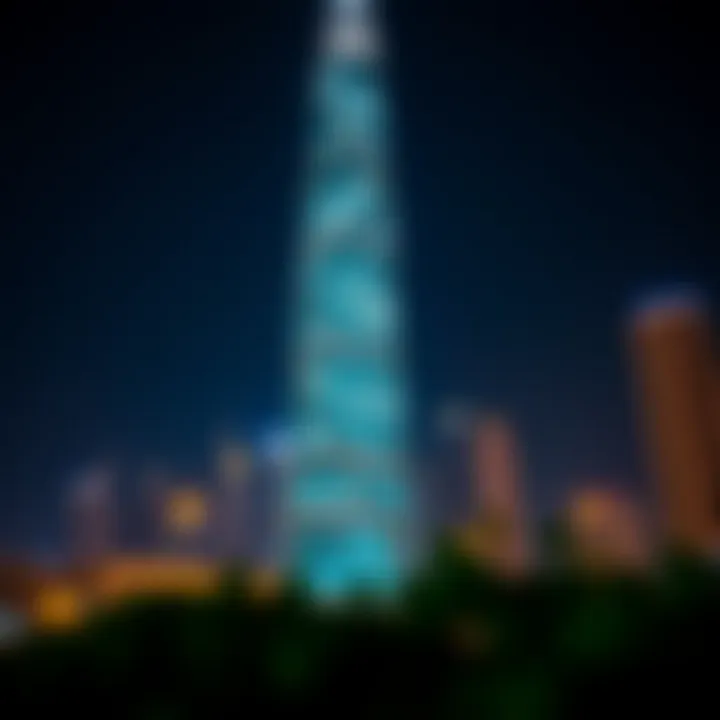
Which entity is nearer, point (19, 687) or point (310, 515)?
point (19, 687)

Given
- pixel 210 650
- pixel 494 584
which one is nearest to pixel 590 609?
pixel 494 584

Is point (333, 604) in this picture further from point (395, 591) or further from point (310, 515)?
point (310, 515)

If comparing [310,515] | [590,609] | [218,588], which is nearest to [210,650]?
[218,588]

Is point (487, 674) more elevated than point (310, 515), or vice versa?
point (310, 515)

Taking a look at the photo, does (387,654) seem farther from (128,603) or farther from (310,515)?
(310,515)

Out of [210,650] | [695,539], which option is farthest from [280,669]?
[695,539]

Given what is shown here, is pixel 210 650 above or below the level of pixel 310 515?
below

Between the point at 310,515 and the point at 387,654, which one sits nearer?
the point at 387,654
